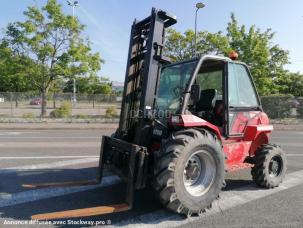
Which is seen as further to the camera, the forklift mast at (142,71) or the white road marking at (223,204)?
the forklift mast at (142,71)

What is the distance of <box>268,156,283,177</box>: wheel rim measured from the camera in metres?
6.25

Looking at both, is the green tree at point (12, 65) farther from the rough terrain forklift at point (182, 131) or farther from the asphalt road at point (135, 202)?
the rough terrain forklift at point (182, 131)

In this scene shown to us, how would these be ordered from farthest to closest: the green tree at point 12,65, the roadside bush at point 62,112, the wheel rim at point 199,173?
the roadside bush at point 62,112, the green tree at point 12,65, the wheel rim at point 199,173

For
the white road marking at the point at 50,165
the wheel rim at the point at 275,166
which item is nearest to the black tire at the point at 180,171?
the wheel rim at the point at 275,166

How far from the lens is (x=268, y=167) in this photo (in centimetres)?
611

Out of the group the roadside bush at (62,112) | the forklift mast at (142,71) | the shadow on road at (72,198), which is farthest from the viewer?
the roadside bush at (62,112)

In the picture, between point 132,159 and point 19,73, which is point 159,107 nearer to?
point 132,159

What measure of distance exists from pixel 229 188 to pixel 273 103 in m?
22.7

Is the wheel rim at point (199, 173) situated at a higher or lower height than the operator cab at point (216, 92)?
lower

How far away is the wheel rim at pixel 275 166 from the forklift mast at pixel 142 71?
272 centimetres

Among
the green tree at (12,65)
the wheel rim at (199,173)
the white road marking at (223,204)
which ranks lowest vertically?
the white road marking at (223,204)

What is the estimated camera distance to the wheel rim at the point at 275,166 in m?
6.25

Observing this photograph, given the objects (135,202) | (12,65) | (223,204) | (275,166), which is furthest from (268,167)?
(12,65)

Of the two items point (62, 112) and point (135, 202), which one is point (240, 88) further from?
point (62, 112)
